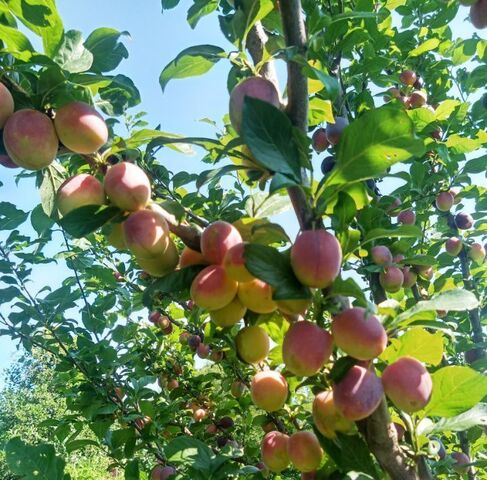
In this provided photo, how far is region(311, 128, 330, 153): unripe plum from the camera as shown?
207cm

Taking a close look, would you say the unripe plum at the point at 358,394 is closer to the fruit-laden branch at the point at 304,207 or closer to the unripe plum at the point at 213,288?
the fruit-laden branch at the point at 304,207

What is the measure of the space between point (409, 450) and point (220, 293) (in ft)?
1.48

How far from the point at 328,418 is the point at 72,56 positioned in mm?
798

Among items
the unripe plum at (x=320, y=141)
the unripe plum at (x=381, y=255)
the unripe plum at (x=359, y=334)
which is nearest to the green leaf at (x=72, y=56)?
the unripe plum at (x=359, y=334)

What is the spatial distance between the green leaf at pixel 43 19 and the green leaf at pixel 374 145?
0.54 meters

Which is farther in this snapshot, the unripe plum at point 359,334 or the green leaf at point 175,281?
the green leaf at point 175,281


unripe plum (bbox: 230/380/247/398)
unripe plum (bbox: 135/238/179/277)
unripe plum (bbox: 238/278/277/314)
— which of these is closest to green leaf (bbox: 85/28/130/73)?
unripe plum (bbox: 135/238/179/277)

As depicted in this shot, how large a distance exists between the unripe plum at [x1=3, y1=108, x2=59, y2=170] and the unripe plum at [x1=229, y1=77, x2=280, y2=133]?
32 centimetres

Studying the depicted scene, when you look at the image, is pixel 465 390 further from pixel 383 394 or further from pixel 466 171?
pixel 466 171

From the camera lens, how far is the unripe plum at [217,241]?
2.77ft

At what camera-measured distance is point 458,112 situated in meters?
2.33

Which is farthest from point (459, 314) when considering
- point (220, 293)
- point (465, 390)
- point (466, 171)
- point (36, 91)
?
point (36, 91)

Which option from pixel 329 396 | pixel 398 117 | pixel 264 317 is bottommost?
pixel 329 396

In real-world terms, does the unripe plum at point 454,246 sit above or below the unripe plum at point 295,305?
below
